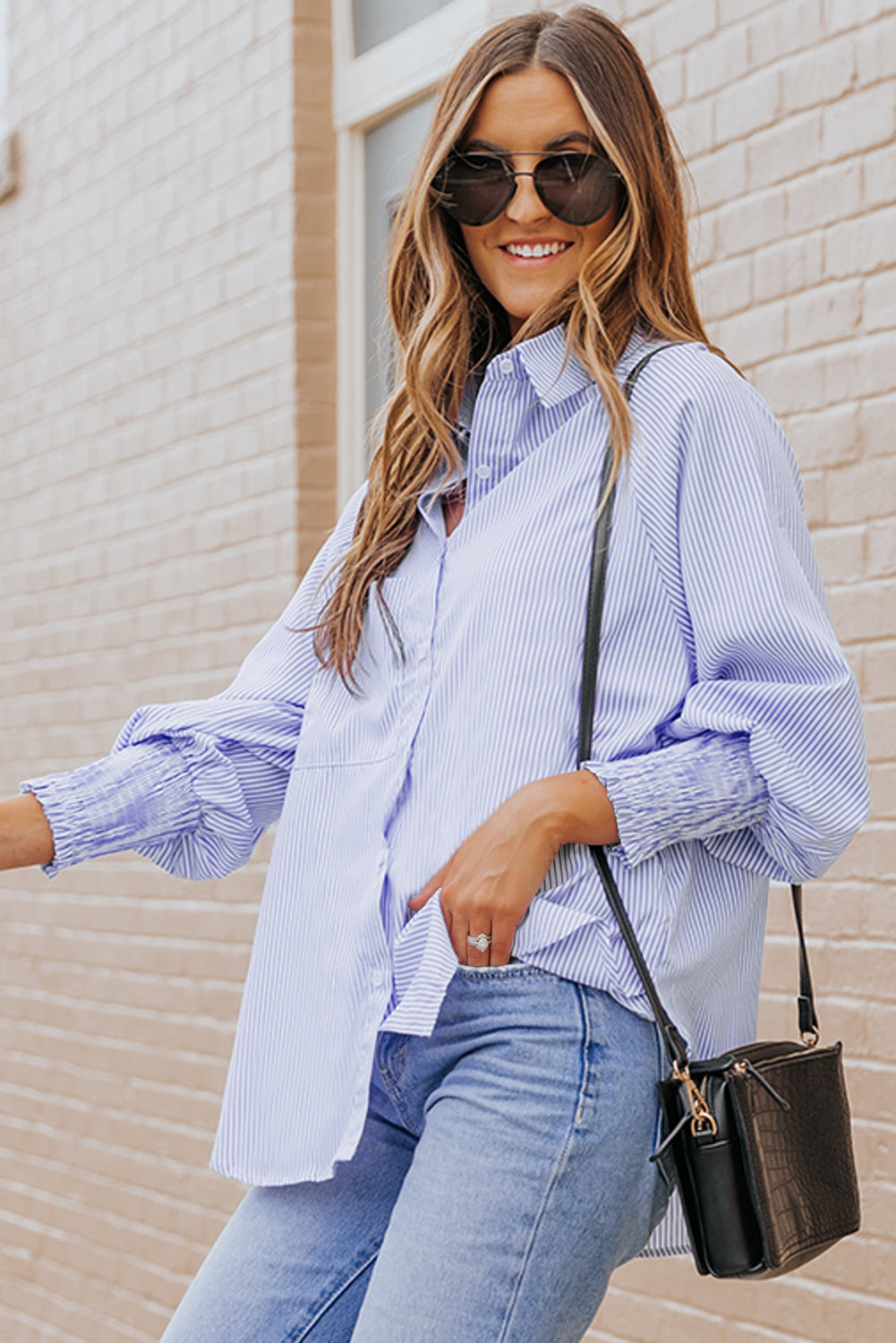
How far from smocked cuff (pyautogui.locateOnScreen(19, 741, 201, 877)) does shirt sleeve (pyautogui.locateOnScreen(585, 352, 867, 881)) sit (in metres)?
0.51

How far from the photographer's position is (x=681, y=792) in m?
1.64

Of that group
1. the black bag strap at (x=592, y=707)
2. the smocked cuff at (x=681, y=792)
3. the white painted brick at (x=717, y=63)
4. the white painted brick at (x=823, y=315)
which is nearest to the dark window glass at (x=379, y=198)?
the white painted brick at (x=717, y=63)

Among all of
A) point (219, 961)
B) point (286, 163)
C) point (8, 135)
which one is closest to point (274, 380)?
point (286, 163)

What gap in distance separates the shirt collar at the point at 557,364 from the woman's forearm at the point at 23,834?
653mm

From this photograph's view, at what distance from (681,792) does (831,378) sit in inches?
57.5

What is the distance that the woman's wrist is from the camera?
163cm

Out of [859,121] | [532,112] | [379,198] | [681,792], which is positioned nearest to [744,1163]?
[681,792]

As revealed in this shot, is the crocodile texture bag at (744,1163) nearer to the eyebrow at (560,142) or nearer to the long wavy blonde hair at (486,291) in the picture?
the long wavy blonde hair at (486,291)

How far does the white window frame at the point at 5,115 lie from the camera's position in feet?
18.7

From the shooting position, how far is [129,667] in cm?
501

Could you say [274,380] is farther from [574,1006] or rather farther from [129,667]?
[574,1006]

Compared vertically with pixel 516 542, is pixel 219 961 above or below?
below

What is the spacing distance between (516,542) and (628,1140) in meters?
0.56

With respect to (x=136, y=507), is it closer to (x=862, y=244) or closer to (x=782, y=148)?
(x=782, y=148)
